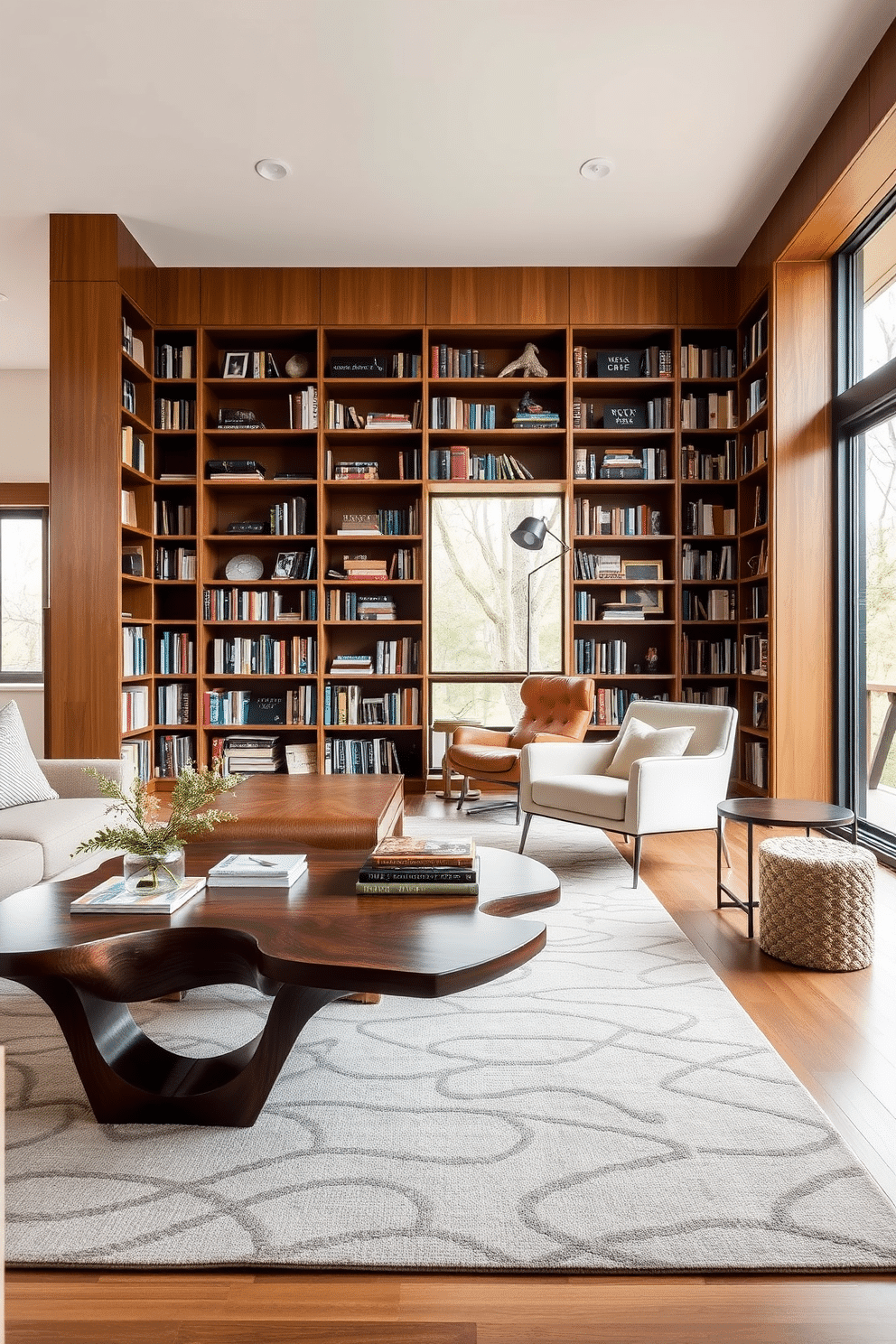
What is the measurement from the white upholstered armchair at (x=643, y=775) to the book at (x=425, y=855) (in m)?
1.66

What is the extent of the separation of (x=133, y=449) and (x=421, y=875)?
4291 millimetres

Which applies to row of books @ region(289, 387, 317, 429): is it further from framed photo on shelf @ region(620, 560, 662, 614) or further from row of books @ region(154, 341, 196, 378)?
framed photo on shelf @ region(620, 560, 662, 614)

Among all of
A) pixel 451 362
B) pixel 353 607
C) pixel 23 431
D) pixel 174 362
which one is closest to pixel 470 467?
pixel 451 362

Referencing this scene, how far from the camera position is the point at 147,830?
222 cm

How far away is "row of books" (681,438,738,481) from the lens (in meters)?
5.95

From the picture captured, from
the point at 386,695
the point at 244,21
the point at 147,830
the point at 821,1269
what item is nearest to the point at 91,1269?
the point at 147,830

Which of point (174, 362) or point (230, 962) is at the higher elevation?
point (174, 362)

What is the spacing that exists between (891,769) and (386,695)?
308 cm

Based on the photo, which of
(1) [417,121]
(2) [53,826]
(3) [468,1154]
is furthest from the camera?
(1) [417,121]

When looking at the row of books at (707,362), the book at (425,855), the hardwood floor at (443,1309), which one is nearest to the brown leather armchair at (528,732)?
the row of books at (707,362)

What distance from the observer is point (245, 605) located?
610 centimetres

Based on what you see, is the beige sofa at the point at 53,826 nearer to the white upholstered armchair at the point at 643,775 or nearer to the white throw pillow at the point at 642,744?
the white upholstered armchair at the point at 643,775

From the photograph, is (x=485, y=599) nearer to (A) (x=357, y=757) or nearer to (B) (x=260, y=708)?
(A) (x=357, y=757)

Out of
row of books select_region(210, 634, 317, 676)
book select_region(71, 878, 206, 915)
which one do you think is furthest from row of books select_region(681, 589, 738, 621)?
book select_region(71, 878, 206, 915)
